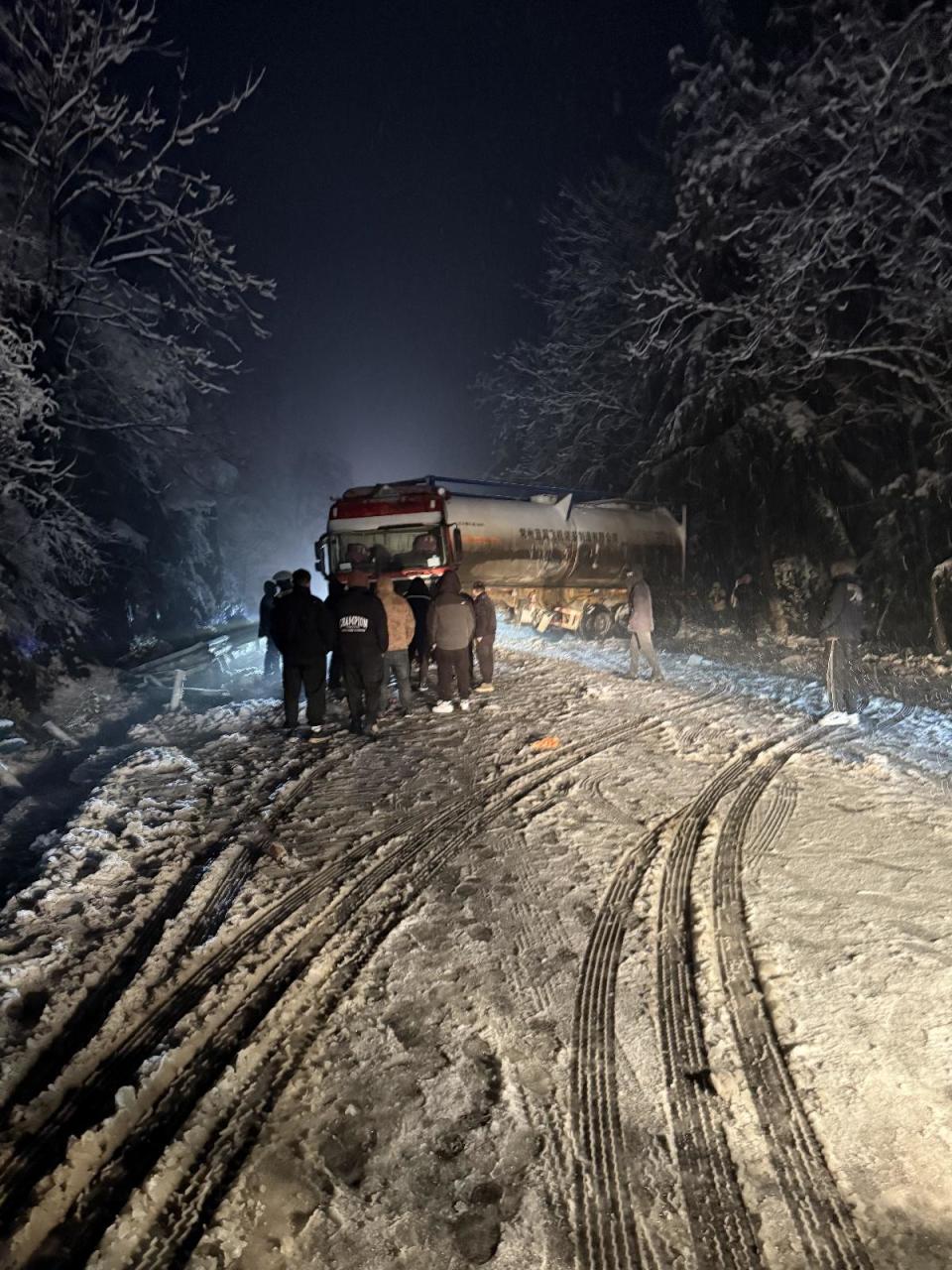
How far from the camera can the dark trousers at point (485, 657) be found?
10.5 meters

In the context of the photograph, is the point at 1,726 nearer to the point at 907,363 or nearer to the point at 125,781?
the point at 125,781

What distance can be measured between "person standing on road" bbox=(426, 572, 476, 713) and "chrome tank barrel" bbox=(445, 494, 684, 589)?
17.1ft

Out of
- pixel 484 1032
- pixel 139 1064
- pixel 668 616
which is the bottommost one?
pixel 484 1032

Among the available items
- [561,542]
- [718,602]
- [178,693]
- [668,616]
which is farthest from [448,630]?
[718,602]

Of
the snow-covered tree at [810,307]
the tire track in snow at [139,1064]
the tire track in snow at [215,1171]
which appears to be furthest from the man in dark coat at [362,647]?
the snow-covered tree at [810,307]

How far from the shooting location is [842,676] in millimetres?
8422

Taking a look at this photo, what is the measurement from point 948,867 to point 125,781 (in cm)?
682

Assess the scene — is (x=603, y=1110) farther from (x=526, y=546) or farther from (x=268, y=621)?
(x=526, y=546)

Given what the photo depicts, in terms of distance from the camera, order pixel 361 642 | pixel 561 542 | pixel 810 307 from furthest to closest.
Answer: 1. pixel 561 542
2. pixel 810 307
3. pixel 361 642

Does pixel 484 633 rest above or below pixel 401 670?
above

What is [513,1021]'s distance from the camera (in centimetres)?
301

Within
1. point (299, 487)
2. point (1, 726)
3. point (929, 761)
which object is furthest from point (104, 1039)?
point (299, 487)

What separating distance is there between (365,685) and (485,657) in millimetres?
3066

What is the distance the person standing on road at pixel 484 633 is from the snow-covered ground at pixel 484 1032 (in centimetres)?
473
